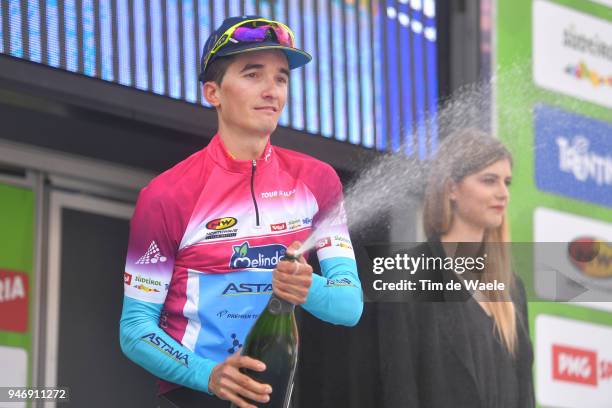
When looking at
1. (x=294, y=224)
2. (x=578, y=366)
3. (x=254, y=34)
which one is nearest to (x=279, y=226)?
(x=294, y=224)

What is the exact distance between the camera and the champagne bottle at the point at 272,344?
3193 millimetres

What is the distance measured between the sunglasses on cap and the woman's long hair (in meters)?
0.99

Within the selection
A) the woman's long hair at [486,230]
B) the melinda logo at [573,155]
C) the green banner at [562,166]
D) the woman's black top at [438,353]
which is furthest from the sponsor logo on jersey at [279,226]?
the melinda logo at [573,155]

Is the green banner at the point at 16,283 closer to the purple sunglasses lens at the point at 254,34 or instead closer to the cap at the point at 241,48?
the cap at the point at 241,48

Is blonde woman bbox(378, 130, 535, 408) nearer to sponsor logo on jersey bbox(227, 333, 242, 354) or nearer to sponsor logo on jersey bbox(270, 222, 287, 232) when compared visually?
sponsor logo on jersey bbox(270, 222, 287, 232)

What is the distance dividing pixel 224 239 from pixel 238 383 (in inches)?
16.6

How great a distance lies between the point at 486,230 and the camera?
4.36 meters

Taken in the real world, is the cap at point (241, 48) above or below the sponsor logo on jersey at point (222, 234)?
above

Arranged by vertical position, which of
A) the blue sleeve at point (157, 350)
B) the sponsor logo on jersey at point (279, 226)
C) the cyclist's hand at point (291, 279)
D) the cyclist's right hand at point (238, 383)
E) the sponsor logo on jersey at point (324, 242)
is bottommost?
the cyclist's right hand at point (238, 383)

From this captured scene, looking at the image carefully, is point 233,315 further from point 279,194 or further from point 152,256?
point 279,194

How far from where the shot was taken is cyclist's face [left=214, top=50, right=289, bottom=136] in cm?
351

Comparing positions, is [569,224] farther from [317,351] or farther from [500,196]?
[317,351]

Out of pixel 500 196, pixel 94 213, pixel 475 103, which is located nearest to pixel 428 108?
pixel 475 103

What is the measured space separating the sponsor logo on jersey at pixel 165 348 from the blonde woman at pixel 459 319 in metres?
1.00
